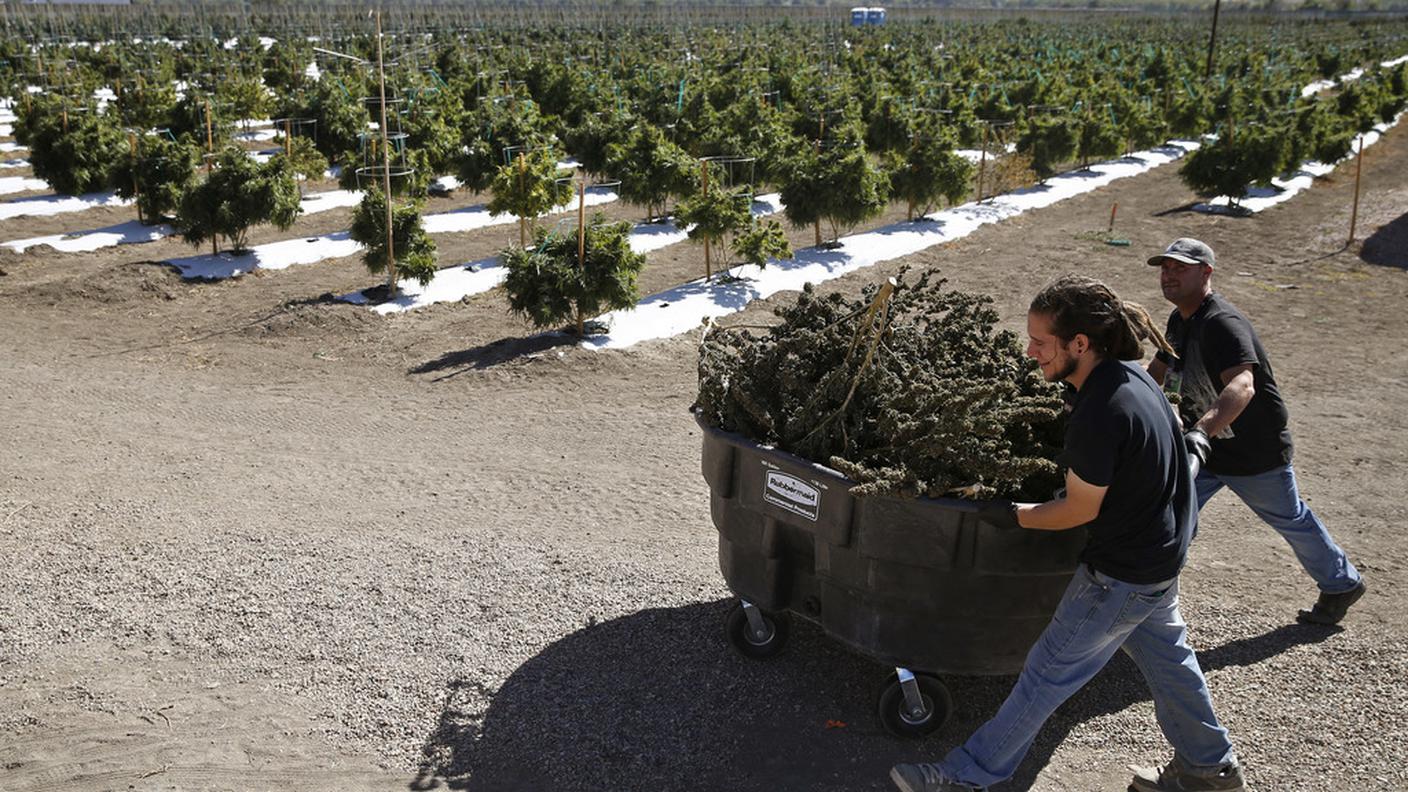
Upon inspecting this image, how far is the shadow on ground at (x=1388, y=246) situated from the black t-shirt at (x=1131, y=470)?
50.2 feet

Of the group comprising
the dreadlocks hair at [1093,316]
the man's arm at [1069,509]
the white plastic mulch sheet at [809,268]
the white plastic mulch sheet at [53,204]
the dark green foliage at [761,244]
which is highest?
the dreadlocks hair at [1093,316]

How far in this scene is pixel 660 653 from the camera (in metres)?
5.56

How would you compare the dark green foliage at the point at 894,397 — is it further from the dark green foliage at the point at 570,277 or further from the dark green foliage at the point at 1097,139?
the dark green foliage at the point at 1097,139

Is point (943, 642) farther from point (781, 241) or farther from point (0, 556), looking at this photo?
point (781, 241)

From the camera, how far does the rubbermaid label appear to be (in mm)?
4781

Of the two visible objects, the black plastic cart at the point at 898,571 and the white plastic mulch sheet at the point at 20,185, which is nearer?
the black plastic cart at the point at 898,571

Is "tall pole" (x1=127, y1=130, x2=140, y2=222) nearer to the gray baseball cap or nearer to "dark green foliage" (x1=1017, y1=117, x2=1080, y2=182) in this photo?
"dark green foliage" (x1=1017, y1=117, x2=1080, y2=182)

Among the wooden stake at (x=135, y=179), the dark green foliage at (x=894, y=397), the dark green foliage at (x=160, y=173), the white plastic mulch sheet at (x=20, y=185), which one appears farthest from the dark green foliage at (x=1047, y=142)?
the dark green foliage at (x=894, y=397)

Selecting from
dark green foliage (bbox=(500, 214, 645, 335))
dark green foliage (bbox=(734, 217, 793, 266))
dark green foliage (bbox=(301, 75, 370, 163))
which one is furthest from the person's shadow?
dark green foliage (bbox=(301, 75, 370, 163))

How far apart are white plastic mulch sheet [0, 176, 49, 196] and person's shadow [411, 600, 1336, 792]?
70.6ft

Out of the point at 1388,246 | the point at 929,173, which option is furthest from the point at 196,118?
the point at 1388,246

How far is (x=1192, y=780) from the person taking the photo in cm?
443

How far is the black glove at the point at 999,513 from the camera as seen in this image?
4375 millimetres

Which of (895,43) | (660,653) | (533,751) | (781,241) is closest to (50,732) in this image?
(533,751)
